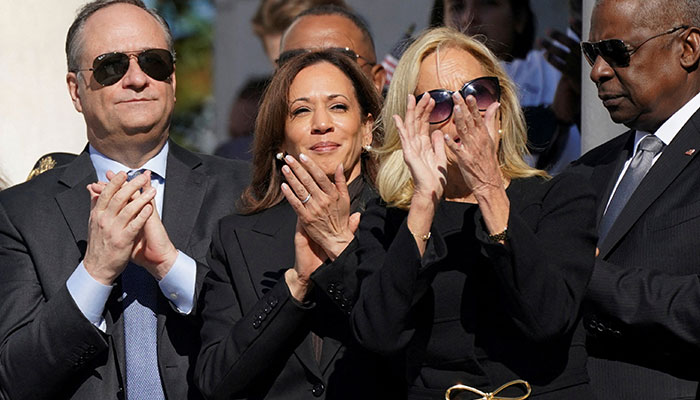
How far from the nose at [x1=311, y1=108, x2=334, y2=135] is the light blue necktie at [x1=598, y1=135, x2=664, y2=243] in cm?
110

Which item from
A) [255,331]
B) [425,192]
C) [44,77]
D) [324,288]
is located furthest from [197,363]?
[44,77]

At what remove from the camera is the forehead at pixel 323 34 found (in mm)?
5934

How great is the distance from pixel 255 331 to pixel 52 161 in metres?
1.77

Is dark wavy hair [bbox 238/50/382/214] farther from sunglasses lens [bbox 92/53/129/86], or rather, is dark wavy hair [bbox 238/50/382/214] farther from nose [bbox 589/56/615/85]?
nose [bbox 589/56/615/85]

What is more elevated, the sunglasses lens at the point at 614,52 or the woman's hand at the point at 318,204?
the sunglasses lens at the point at 614,52

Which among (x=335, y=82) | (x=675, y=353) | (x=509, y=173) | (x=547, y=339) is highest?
(x=335, y=82)

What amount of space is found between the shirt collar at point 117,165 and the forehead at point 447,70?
4.24 feet

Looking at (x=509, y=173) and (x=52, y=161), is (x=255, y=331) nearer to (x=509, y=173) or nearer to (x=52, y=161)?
(x=509, y=173)

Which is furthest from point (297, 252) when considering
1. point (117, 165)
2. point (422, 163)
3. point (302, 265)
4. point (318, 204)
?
point (117, 165)

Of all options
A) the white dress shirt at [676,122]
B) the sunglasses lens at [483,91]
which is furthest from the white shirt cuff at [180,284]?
the white dress shirt at [676,122]

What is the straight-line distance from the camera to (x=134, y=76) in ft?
14.6

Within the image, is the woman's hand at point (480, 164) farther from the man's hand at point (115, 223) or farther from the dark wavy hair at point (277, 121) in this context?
the man's hand at point (115, 223)

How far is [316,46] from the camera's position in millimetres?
5891

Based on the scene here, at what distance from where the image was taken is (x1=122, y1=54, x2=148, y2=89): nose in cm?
443
